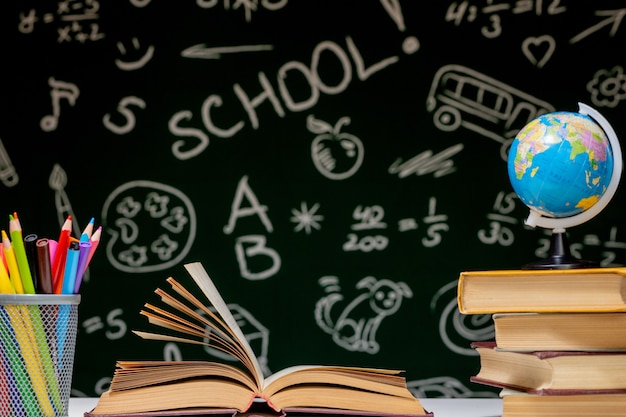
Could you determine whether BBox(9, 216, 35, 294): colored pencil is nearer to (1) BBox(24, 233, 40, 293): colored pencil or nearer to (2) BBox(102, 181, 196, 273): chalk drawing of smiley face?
(1) BBox(24, 233, 40, 293): colored pencil

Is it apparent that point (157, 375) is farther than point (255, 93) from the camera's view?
No

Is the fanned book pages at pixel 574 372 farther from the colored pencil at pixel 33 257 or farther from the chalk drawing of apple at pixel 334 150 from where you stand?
the chalk drawing of apple at pixel 334 150

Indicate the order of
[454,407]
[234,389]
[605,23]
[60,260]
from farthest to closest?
[605,23]
[454,407]
[60,260]
[234,389]

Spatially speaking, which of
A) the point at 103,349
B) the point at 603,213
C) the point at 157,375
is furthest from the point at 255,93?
the point at 157,375

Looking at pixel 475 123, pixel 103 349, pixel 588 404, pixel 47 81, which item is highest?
pixel 47 81

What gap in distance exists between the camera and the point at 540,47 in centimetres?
175

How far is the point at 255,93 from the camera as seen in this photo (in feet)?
5.80

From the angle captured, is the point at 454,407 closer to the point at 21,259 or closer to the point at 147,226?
the point at 21,259

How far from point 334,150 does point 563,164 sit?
2.56 ft

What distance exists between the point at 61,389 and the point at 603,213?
1.24 meters

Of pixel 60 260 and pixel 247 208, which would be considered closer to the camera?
pixel 60 260

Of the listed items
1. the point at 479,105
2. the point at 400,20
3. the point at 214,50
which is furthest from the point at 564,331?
the point at 214,50

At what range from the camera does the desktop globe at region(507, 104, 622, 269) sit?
3.42 ft

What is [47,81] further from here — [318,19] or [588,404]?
[588,404]
